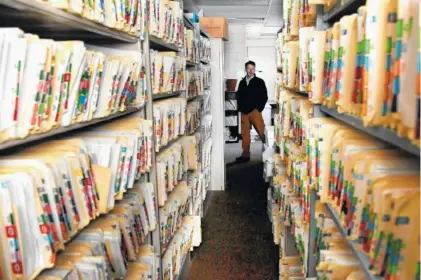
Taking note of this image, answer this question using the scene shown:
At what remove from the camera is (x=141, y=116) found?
224 centimetres

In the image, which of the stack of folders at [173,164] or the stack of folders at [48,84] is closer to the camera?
the stack of folders at [48,84]

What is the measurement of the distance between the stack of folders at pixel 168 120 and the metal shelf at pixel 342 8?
1.06m

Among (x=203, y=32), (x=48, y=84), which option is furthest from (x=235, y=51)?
(x=48, y=84)

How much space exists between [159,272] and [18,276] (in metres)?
1.38

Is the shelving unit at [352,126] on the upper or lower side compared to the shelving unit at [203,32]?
lower

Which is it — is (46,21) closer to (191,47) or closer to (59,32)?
(59,32)

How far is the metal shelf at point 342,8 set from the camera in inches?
56.6

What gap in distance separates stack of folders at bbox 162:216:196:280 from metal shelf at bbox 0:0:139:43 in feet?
4.54

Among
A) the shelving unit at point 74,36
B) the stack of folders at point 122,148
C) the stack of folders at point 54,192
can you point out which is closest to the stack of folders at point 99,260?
the stack of folders at point 54,192

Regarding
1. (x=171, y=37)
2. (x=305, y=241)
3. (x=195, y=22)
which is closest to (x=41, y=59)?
(x=305, y=241)

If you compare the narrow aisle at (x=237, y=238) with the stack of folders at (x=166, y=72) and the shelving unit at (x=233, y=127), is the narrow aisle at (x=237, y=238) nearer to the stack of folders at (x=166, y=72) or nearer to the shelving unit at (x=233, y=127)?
the stack of folders at (x=166, y=72)

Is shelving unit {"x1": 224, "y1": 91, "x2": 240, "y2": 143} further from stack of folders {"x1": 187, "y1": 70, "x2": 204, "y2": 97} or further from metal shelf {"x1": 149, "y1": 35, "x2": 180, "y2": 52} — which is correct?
metal shelf {"x1": 149, "y1": 35, "x2": 180, "y2": 52}

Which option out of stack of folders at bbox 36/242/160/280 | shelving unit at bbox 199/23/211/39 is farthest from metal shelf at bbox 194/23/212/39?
stack of folders at bbox 36/242/160/280

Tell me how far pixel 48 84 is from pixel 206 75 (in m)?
3.56
